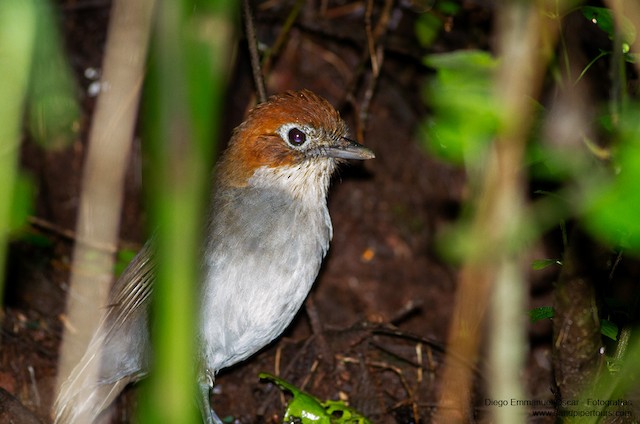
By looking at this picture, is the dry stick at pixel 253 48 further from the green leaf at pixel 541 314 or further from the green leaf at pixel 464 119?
the green leaf at pixel 541 314

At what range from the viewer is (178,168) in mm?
1340

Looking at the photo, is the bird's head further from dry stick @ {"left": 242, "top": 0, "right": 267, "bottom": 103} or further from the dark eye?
dry stick @ {"left": 242, "top": 0, "right": 267, "bottom": 103}

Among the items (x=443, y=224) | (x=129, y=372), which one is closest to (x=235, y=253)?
(x=129, y=372)

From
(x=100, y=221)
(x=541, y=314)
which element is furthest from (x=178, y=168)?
(x=100, y=221)

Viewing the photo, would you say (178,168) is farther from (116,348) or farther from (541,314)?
(116,348)

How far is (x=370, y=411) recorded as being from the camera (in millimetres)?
4770

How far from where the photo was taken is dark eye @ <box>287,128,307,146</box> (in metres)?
4.19

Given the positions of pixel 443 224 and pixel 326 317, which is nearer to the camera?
pixel 326 317

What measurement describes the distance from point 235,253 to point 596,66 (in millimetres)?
2997

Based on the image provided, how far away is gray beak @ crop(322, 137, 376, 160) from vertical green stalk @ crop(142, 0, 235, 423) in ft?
9.38

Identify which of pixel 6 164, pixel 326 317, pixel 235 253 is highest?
pixel 6 164

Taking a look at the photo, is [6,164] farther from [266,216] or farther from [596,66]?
[596,66]

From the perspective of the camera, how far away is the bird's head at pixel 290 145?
4.19 m

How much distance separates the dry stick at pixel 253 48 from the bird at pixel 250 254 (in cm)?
64
